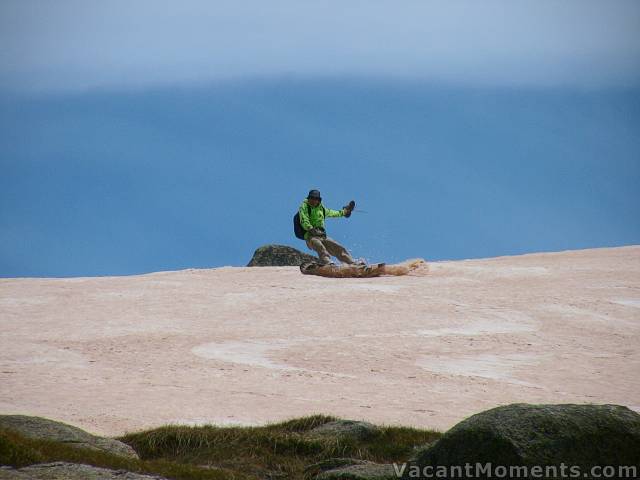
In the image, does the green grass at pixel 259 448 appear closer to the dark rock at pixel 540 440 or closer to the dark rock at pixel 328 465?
the dark rock at pixel 328 465

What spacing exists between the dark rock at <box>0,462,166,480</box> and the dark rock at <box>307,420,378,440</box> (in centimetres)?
285

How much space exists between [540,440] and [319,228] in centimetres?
1780

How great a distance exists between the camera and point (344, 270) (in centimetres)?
2325

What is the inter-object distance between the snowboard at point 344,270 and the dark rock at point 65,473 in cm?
1631

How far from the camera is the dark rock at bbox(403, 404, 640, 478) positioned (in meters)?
5.73

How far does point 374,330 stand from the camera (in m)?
16.9

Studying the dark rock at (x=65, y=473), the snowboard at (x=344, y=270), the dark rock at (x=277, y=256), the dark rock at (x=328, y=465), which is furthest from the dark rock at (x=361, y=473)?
the dark rock at (x=277, y=256)

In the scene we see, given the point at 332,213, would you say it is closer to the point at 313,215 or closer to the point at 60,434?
the point at 313,215

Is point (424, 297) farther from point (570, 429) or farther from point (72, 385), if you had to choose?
point (570, 429)

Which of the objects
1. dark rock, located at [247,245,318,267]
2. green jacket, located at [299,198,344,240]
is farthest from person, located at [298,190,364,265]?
dark rock, located at [247,245,318,267]

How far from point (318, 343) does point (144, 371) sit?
10.9ft

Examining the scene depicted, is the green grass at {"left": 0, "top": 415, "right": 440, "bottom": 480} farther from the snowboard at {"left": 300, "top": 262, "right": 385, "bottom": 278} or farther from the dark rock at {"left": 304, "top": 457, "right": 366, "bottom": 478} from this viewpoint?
the snowboard at {"left": 300, "top": 262, "right": 385, "bottom": 278}

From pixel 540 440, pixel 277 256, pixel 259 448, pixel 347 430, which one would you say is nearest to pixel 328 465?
pixel 259 448

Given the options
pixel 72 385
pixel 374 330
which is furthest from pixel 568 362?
pixel 72 385
